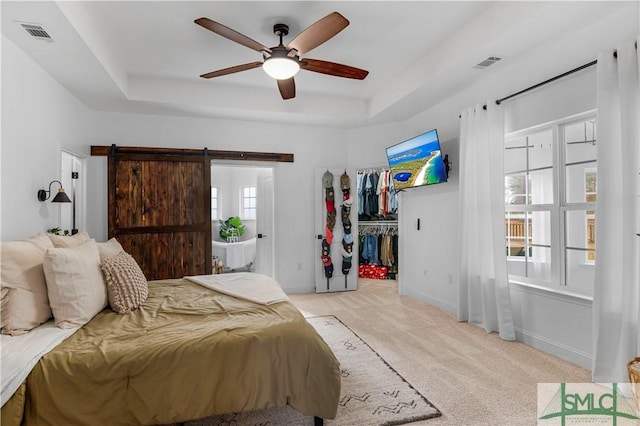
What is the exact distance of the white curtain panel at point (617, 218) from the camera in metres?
2.21

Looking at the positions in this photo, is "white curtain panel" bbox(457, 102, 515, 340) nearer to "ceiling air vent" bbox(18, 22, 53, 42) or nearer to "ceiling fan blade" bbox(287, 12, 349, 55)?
"ceiling fan blade" bbox(287, 12, 349, 55)

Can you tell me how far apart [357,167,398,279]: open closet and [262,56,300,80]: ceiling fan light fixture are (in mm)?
3695

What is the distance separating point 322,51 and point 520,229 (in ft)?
10.0

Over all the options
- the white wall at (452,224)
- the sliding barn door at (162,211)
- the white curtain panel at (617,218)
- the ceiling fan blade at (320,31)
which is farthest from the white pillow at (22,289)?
the white wall at (452,224)

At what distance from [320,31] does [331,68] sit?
549 mm

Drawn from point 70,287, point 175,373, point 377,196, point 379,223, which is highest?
point 377,196

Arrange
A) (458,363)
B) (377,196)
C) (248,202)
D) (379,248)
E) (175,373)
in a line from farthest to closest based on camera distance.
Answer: (248,202), (379,248), (377,196), (458,363), (175,373)

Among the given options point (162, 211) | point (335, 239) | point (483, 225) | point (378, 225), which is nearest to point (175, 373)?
point (483, 225)

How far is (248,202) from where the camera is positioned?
24.1ft

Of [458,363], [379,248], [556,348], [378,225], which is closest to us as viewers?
[458,363]

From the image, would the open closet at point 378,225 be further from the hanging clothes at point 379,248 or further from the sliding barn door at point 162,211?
the sliding barn door at point 162,211

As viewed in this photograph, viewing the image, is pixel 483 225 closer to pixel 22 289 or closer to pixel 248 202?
pixel 22 289

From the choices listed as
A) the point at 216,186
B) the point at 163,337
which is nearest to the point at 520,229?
the point at 163,337

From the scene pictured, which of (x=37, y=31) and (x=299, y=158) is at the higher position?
(x=37, y=31)
